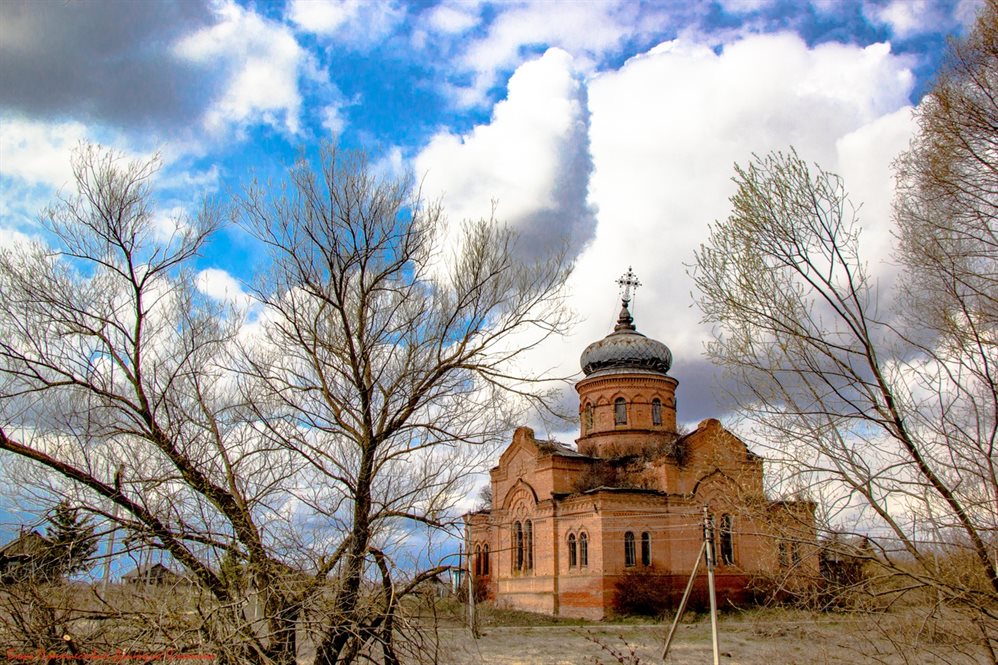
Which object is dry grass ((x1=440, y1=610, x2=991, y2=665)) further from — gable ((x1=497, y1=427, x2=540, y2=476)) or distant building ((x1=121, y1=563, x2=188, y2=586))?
gable ((x1=497, y1=427, x2=540, y2=476))

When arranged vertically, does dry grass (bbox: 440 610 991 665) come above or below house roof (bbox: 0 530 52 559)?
below

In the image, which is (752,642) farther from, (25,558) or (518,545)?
(25,558)

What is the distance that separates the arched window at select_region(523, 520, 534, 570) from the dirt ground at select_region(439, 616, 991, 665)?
4.30 m

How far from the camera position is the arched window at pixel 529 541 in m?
28.0

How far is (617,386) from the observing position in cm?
2970

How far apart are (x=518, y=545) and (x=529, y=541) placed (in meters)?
0.66

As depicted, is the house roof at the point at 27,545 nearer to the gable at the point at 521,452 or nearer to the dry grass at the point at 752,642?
the dry grass at the point at 752,642

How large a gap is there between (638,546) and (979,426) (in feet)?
66.5

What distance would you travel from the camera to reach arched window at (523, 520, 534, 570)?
28.0m

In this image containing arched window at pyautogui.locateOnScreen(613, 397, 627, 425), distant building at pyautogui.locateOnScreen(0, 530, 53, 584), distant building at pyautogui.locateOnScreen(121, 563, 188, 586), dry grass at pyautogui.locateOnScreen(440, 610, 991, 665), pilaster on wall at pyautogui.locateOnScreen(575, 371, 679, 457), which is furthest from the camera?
arched window at pyautogui.locateOnScreen(613, 397, 627, 425)

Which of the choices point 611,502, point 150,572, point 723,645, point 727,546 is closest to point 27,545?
point 150,572

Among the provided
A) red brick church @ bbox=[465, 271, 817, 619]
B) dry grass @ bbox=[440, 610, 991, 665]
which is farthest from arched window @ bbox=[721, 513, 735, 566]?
dry grass @ bbox=[440, 610, 991, 665]

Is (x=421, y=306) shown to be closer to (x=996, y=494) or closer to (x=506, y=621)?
(x=996, y=494)

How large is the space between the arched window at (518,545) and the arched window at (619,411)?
18.2ft
